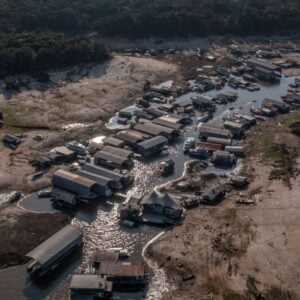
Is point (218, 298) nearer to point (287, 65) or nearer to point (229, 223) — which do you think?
point (229, 223)

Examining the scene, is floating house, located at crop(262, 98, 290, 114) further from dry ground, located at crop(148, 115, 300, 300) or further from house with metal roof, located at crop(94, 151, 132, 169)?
house with metal roof, located at crop(94, 151, 132, 169)

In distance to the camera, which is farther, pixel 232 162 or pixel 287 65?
pixel 287 65

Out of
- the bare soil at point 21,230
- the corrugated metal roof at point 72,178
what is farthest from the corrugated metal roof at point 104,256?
the corrugated metal roof at point 72,178

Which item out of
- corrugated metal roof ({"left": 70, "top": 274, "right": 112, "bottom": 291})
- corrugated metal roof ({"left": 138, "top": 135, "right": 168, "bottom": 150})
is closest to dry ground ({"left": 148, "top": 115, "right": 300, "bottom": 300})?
corrugated metal roof ({"left": 70, "top": 274, "right": 112, "bottom": 291})

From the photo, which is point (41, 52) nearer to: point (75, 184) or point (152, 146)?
point (152, 146)

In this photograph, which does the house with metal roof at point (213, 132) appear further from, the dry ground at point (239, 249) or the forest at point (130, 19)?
the forest at point (130, 19)

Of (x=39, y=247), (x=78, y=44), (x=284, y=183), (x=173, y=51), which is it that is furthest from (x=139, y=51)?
(x=39, y=247)
